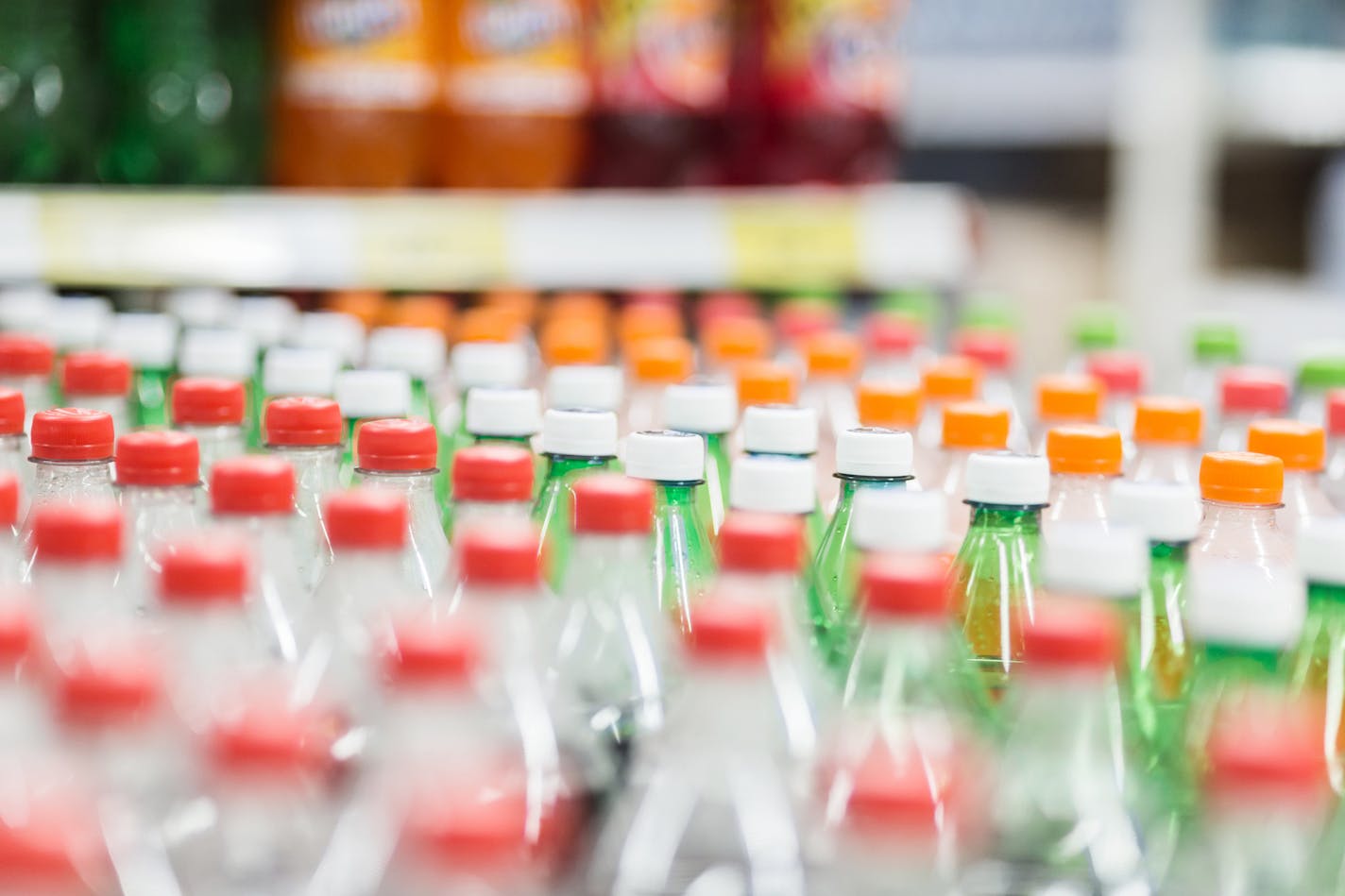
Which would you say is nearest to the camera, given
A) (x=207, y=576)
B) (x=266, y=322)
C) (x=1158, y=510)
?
(x=207, y=576)

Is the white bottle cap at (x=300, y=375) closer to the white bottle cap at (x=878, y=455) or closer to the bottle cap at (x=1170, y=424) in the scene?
the white bottle cap at (x=878, y=455)

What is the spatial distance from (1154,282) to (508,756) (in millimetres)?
2211

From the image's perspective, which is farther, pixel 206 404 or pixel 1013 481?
pixel 206 404

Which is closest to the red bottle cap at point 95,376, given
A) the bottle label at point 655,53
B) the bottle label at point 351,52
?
the bottle label at point 351,52

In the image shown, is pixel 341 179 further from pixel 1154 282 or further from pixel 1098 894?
pixel 1098 894

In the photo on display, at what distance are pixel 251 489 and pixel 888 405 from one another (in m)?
0.56

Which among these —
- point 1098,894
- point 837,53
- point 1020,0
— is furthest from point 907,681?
point 1020,0

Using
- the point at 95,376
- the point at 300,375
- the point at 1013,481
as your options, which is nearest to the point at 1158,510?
the point at 1013,481

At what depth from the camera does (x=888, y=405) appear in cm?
128

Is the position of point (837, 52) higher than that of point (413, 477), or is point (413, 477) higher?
point (837, 52)

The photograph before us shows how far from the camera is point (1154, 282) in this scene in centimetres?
279

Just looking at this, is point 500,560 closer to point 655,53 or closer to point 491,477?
point 491,477

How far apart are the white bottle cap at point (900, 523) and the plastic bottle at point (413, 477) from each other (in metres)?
0.28

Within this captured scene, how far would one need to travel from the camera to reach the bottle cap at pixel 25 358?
4.37ft
